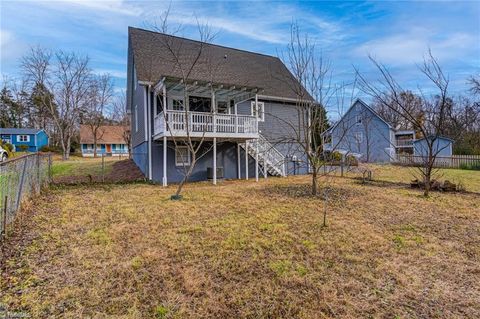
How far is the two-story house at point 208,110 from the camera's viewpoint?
40.6 ft

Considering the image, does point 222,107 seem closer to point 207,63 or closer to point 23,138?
point 207,63

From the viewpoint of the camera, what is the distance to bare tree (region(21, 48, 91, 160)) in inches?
1186

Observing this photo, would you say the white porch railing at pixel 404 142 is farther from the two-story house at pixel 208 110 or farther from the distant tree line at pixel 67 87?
the distant tree line at pixel 67 87

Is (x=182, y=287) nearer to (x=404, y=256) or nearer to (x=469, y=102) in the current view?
(x=404, y=256)

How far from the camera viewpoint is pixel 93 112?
1419 inches

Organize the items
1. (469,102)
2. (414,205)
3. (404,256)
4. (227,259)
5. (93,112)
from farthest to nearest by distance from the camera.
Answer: (93,112)
(469,102)
(414,205)
(404,256)
(227,259)

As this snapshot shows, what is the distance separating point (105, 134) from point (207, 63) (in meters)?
35.7

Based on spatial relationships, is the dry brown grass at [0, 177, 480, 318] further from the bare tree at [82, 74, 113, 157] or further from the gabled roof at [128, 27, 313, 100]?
the bare tree at [82, 74, 113, 157]

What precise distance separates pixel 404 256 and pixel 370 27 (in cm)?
1064

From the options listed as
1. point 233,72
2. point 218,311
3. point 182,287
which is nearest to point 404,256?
point 218,311

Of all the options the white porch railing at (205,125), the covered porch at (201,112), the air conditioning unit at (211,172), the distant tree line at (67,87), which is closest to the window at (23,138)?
the distant tree line at (67,87)

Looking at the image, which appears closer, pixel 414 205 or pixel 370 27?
pixel 414 205

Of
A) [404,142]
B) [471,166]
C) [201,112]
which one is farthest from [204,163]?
[404,142]

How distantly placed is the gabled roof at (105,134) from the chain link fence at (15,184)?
36.4 metres
